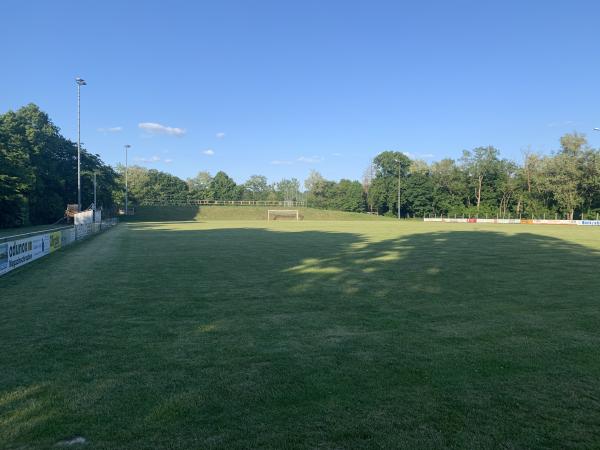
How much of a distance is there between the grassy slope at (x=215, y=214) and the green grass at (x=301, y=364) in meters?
79.8

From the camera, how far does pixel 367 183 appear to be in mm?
143125

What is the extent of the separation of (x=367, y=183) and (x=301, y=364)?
140 m

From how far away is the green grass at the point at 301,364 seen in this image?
12.5 ft

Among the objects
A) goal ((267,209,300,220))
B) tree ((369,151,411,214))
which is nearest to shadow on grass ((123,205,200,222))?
goal ((267,209,300,220))

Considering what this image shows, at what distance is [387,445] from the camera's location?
11.6 ft

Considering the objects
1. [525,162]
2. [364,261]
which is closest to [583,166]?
[525,162]

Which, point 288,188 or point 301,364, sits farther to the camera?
point 288,188

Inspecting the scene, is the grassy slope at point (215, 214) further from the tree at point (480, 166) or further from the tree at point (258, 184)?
the tree at point (258, 184)

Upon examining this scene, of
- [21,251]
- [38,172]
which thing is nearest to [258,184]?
[38,172]

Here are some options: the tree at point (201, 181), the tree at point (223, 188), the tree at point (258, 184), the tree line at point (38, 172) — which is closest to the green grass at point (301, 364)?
the tree line at point (38, 172)

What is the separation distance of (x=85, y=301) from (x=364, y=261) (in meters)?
10.4

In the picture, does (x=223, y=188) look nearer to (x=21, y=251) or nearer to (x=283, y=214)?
(x=283, y=214)

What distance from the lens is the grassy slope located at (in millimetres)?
88938

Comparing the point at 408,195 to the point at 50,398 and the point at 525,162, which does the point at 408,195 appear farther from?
the point at 50,398
